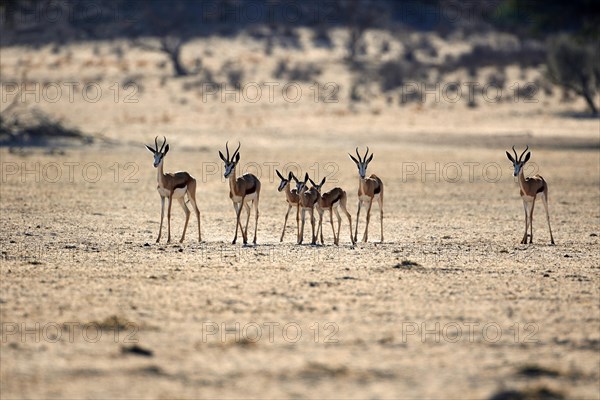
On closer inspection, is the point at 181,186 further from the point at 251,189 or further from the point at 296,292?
the point at 296,292

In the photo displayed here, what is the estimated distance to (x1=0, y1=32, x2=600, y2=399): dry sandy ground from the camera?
8453 mm

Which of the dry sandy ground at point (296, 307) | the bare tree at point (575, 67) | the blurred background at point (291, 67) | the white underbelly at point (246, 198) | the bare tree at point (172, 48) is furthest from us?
the bare tree at point (172, 48)

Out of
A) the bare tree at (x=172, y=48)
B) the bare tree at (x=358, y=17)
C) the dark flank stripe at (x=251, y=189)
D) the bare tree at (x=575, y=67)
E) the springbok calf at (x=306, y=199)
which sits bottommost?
the springbok calf at (x=306, y=199)

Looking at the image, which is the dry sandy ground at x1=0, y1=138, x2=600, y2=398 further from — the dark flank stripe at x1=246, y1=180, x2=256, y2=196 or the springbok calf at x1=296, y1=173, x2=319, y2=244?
the dark flank stripe at x1=246, y1=180, x2=256, y2=196

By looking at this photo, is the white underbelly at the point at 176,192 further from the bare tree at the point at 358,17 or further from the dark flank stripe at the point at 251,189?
the bare tree at the point at 358,17

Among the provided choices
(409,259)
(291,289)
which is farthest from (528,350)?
(409,259)

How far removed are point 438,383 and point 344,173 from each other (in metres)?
18.1

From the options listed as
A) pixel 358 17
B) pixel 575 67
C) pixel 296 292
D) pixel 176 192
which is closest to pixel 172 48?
pixel 358 17

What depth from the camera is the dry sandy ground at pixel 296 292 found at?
8453 millimetres

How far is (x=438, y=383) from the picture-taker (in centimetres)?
826

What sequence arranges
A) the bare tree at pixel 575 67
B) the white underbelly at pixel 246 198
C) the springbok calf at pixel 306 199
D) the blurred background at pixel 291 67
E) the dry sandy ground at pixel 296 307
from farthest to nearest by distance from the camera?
the bare tree at pixel 575 67 → the blurred background at pixel 291 67 → the white underbelly at pixel 246 198 → the springbok calf at pixel 306 199 → the dry sandy ground at pixel 296 307

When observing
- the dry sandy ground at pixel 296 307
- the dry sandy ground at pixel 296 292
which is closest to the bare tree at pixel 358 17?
the dry sandy ground at pixel 296 292

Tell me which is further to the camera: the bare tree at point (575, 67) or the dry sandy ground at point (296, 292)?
the bare tree at point (575, 67)

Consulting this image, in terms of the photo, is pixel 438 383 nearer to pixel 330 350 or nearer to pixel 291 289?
pixel 330 350
